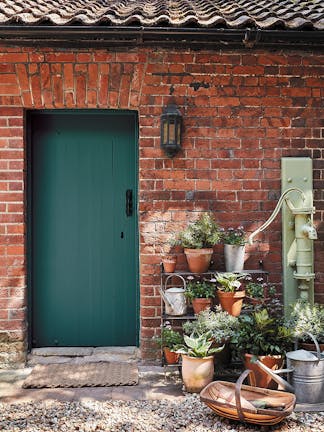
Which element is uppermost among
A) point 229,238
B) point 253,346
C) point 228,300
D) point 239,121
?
point 239,121

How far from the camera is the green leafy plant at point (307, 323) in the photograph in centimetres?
425

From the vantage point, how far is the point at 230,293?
4.61 metres

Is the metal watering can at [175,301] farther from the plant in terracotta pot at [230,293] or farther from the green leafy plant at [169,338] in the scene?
the plant in terracotta pot at [230,293]

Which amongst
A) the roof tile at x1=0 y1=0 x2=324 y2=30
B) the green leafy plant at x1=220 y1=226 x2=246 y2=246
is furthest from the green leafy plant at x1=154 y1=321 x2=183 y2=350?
the roof tile at x1=0 y1=0 x2=324 y2=30

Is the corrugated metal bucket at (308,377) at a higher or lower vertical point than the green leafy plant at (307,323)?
lower

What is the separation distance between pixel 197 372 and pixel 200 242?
1.14m

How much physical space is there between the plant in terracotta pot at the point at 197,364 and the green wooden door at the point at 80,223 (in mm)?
1114

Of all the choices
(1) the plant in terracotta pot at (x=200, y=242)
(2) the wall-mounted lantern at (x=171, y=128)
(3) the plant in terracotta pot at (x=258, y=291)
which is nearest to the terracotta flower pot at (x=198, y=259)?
(1) the plant in terracotta pot at (x=200, y=242)

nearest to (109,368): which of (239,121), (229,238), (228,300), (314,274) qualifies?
(228,300)

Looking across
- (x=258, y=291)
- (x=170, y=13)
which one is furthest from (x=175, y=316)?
(x=170, y=13)

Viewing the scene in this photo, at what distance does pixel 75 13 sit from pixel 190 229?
227cm

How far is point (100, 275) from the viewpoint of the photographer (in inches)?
205

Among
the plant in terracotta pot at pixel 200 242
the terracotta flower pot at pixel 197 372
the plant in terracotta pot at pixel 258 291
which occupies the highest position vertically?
the plant in terracotta pot at pixel 200 242

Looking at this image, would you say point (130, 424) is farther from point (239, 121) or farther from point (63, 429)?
point (239, 121)
